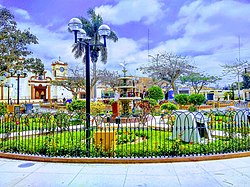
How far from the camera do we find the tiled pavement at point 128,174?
4.20 metres

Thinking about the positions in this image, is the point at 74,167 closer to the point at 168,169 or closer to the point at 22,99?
the point at 168,169

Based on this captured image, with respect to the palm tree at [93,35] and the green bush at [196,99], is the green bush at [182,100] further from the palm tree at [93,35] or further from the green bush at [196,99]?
the palm tree at [93,35]

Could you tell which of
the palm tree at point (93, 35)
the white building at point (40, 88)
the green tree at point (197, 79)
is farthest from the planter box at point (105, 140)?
the white building at point (40, 88)

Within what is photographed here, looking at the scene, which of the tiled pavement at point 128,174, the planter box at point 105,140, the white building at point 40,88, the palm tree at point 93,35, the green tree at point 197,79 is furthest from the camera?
the white building at point 40,88

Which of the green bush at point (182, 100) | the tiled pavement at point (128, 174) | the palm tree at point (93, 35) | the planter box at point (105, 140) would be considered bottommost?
the tiled pavement at point (128, 174)

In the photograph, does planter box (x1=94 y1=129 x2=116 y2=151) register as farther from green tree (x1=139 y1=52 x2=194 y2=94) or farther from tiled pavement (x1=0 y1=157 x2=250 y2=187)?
green tree (x1=139 y1=52 x2=194 y2=94)

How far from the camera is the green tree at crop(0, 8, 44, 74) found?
859 inches

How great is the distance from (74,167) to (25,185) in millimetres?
1188

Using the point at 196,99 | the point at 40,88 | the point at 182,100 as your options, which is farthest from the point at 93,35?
the point at 40,88

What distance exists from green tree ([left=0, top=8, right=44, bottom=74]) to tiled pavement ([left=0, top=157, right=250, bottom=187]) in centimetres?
1975

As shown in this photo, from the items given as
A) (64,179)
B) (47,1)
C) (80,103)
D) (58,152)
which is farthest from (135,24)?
(64,179)

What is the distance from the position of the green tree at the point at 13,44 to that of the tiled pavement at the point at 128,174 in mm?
19752

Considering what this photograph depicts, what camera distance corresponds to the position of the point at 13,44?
22.9 metres

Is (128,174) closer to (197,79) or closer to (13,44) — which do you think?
(13,44)
